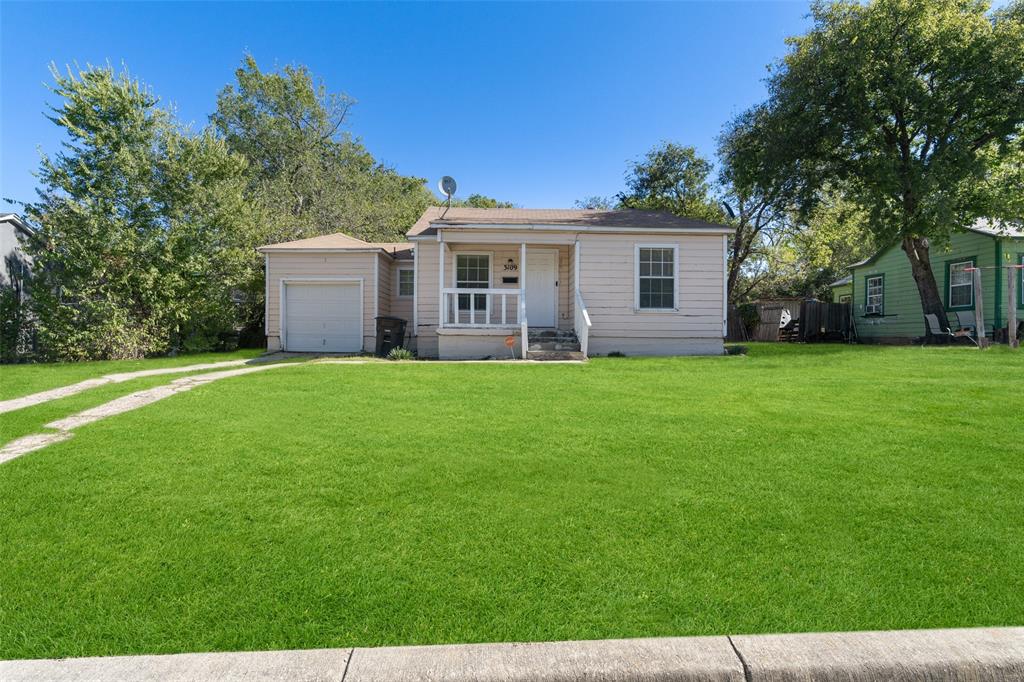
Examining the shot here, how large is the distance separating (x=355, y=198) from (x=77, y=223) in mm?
13280

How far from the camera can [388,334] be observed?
540 inches

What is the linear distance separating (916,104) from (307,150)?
25.3 metres

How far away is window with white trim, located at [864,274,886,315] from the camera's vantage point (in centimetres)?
2011

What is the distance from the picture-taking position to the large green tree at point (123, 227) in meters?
12.7

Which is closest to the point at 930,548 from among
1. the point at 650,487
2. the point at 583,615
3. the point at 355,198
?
the point at 650,487

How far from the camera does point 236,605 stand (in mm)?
2291

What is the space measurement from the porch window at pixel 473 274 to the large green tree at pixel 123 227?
651cm

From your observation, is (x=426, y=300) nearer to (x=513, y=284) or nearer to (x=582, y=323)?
(x=513, y=284)

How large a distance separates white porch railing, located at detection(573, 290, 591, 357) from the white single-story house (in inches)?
1.9

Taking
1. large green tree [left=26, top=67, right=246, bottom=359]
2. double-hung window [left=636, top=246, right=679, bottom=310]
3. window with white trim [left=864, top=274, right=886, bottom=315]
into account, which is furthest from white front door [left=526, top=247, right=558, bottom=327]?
window with white trim [left=864, top=274, right=886, bottom=315]

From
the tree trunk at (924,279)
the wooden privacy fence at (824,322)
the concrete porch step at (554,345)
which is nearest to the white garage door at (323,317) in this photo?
the concrete porch step at (554,345)

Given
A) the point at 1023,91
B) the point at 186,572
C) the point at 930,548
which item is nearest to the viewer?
the point at 186,572

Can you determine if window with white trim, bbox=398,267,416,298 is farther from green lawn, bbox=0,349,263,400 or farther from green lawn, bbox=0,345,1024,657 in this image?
green lawn, bbox=0,345,1024,657

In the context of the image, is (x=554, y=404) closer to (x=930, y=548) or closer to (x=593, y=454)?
(x=593, y=454)
